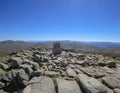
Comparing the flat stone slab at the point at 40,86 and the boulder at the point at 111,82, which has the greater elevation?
the flat stone slab at the point at 40,86

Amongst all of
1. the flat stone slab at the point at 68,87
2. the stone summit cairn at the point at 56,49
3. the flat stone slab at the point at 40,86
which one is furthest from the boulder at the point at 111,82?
the stone summit cairn at the point at 56,49

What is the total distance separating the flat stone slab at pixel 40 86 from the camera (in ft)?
23.5

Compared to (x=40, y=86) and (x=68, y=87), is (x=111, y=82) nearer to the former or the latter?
(x=68, y=87)

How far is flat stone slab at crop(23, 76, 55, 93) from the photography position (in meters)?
7.16

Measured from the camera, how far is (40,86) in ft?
25.3

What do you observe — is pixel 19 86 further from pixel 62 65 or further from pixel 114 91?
pixel 114 91

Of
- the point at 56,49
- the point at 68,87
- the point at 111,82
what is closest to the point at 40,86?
the point at 68,87

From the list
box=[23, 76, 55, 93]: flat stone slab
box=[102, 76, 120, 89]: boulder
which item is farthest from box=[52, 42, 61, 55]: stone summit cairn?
box=[102, 76, 120, 89]: boulder

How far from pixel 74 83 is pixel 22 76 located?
3.75 metres

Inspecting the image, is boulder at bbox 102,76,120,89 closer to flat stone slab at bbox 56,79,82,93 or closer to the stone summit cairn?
flat stone slab at bbox 56,79,82,93

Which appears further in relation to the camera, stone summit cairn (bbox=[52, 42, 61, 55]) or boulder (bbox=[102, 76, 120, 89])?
stone summit cairn (bbox=[52, 42, 61, 55])

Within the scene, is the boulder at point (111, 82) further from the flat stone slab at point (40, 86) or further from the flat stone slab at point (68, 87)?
the flat stone slab at point (40, 86)

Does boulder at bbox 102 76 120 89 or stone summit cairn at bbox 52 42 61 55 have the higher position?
stone summit cairn at bbox 52 42 61 55

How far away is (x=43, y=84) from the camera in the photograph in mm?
7988
